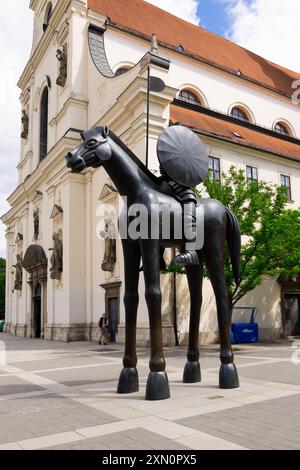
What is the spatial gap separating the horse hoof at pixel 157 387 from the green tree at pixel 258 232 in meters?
8.90

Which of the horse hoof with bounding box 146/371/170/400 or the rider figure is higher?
the rider figure

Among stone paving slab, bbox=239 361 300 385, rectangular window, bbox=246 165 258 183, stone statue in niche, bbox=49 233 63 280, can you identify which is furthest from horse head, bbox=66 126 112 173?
stone statue in niche, bbox=49 233 63 280

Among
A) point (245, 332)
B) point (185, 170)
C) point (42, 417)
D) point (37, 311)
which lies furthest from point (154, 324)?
point (37, 311)

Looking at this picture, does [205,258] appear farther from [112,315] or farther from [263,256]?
[112,315]

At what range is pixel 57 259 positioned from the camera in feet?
82.4

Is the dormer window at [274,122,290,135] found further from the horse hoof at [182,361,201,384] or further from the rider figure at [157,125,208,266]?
the horse hoof at [182,361,201,384]

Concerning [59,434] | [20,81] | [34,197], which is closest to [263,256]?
[59,434]

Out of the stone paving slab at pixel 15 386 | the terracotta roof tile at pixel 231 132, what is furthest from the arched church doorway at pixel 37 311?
the stone paving slab at pixel 15 386

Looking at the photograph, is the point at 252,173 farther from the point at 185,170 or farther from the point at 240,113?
the point at 185,170

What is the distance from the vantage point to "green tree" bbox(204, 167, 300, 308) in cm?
1556

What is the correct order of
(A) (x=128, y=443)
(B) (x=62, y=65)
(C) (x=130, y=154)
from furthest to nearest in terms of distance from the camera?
(B) (x=62, y=65) → (C) (x=130, y=154) → (A) (x=128, y=443)

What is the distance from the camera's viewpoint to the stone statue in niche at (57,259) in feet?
81.8

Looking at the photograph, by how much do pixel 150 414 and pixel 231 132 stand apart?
19.7m

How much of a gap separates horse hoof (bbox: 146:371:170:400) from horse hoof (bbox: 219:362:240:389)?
1.24 meters
